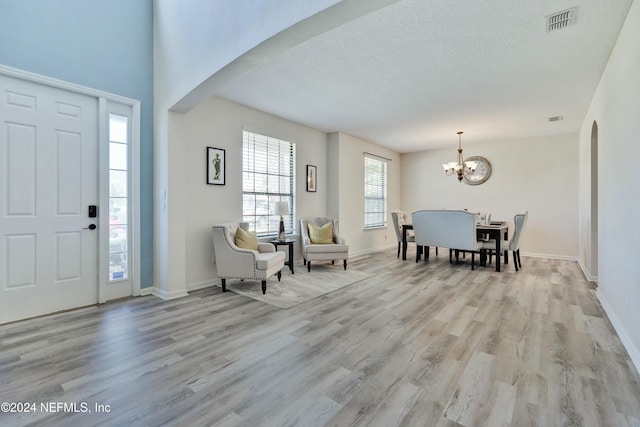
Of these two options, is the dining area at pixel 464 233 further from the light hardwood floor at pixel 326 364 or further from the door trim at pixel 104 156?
the door trim at pixel 104 156

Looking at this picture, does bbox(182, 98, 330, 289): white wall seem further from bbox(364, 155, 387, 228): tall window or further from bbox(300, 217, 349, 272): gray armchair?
bbox(364, 155, 387, 228): tall window

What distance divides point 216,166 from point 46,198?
1830mm

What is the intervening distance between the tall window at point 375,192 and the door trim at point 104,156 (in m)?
4.78

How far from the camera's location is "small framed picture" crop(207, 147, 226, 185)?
159 inches

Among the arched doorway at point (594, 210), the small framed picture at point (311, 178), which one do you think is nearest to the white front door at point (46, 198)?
the small framed picture at point (311, 178)

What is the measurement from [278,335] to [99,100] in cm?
311

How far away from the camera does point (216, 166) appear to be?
4117 mm

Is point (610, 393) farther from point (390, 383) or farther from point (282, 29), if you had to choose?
point (282, 29)

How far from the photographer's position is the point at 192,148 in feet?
12.7

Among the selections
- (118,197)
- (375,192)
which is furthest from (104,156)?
(375,192)

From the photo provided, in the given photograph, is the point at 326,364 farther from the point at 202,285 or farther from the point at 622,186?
the point at 622,186

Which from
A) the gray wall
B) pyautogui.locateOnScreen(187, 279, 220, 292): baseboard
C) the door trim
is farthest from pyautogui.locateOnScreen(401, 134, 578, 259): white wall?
the door trim

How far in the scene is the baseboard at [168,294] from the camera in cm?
340

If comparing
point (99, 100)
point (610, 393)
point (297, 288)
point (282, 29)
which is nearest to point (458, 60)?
point (282, 29)
